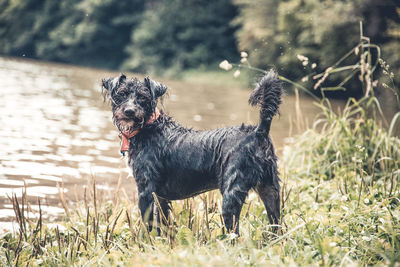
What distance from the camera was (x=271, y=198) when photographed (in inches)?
127

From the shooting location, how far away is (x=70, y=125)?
31.3 ft

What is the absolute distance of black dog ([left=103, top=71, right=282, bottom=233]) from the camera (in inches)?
121

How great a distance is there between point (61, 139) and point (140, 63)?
2961 centimetres

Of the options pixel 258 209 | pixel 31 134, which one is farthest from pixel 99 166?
pixel 258 209

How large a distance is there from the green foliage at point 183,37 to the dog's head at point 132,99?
3051cm

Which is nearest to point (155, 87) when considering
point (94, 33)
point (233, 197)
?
point (233, 197)

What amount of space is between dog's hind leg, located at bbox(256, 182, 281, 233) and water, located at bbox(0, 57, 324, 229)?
961 millimetres

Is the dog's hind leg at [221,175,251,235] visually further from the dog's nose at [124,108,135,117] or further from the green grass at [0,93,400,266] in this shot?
the dog's nose at [124,108,135,117]

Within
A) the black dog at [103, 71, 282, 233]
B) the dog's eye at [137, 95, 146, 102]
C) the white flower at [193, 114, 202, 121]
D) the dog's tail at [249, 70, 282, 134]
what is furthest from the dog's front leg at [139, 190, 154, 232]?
the white flower at [193, 114, 202, 121]

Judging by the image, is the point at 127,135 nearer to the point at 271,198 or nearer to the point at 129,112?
the point at 129,112

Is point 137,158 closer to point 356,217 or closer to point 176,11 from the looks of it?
point 356,217

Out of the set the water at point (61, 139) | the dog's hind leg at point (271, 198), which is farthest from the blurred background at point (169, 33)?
the dog's hind leg at point (271, 198)

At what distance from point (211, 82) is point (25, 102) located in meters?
18.5

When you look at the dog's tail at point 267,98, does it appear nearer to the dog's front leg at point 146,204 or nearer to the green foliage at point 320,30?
the dog's front leg at point 146,204
